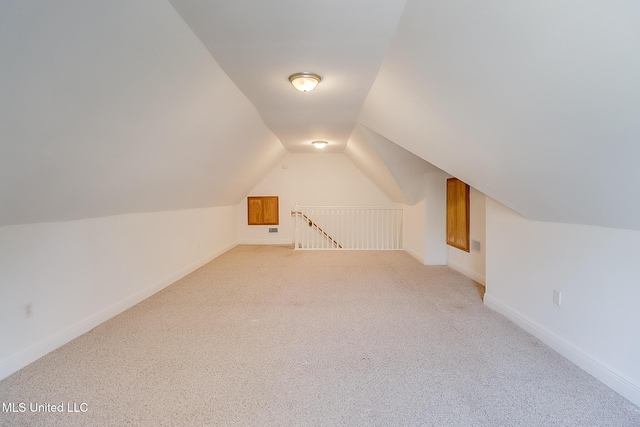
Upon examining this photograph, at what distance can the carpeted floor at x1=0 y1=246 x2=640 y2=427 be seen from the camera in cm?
169

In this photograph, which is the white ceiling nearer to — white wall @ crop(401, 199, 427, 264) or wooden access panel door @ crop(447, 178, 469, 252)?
wooden access panel door @ crop(447, 178, 469, 252)

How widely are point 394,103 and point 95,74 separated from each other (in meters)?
2.31

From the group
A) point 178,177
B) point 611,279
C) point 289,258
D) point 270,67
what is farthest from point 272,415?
point 289,258

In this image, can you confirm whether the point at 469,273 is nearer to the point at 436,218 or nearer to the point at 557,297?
the point at 436,218

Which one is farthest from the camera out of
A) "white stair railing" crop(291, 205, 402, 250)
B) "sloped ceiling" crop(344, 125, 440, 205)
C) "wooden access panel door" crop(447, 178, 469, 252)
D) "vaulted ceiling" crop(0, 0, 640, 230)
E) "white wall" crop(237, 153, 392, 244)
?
"white wall" crop(237, 153, 392, 244)

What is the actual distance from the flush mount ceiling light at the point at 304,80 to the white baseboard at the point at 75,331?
9.25ft

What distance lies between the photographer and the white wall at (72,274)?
2.15 meters

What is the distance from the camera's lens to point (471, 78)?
1790mm

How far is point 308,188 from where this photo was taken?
25.3 feet

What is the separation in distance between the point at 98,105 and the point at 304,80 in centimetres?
159

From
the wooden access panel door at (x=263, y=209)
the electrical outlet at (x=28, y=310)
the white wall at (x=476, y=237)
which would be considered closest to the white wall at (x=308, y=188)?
the wooden access panel door at (x=263, y=209)

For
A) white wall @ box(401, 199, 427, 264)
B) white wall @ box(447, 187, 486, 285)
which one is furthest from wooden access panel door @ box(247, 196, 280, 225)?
white wall @ box(447, 187, 486, 285)

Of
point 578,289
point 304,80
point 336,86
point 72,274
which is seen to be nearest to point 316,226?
point 336,86

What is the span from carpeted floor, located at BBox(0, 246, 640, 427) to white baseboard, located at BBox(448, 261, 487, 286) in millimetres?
622
